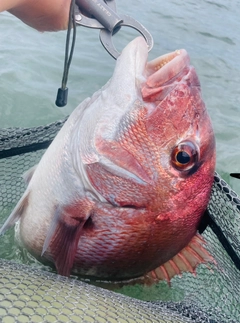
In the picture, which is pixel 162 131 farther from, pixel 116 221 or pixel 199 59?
pixel 199 59

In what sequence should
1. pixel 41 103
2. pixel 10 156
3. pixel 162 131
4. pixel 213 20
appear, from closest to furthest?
pixel 162 131 → pixel 10 156 → pixel 41 103 → pixel 213 20

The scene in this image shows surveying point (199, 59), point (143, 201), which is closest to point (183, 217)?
point (143, 201)

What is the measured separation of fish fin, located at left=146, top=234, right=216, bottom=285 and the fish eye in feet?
1.60

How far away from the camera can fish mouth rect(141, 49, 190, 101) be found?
1853 mm

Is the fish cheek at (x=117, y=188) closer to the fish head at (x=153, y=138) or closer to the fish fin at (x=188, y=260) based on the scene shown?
the fish head at (x=153, y=138)

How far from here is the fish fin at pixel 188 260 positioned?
7.26 feet

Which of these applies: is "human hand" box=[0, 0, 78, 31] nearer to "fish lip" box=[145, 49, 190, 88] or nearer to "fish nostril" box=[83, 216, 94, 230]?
"fish lip" box=[145, 49, 190, 88]

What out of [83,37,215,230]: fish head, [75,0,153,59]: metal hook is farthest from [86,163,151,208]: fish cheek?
[75,0,153,59]: metal hook

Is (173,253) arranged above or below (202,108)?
below

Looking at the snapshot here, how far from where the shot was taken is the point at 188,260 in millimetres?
2229

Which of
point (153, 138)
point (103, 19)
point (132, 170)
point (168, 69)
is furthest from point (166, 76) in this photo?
point (103, 19)

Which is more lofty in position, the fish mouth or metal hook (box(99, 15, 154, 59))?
the fish mouth

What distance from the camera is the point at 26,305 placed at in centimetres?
129

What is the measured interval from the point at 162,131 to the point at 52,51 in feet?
15.2
